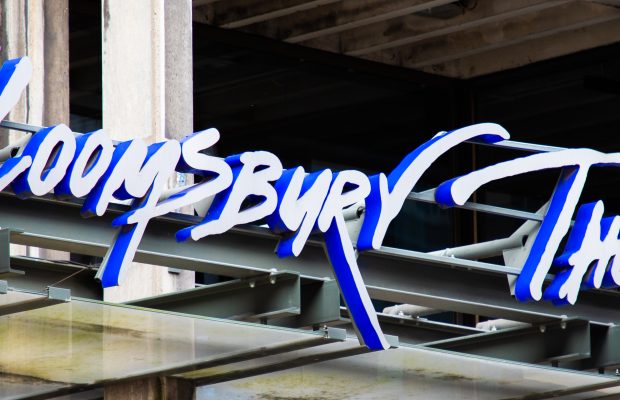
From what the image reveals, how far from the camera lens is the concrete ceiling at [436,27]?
23953 mm

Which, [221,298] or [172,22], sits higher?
[172,22]

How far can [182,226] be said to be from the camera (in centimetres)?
1268

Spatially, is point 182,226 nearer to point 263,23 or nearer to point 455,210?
point 263,23

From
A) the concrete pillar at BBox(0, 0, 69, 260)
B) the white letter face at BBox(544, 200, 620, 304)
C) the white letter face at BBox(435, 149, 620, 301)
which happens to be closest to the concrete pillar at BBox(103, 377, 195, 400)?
the white letter face at BBox(435, 149, 620, 301)

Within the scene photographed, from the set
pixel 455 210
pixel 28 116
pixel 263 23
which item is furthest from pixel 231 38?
pixel 28 116

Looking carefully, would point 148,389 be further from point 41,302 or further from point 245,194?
point 41,302

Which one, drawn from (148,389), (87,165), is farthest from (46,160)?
(148,389)

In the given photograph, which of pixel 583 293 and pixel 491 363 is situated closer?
pixel 491 363

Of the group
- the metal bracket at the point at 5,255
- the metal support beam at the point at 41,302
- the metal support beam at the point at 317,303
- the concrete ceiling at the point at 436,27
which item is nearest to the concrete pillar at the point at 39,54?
the metal support beam at the point at 317,303

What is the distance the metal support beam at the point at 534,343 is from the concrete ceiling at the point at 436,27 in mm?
9506

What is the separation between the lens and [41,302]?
36.7ft

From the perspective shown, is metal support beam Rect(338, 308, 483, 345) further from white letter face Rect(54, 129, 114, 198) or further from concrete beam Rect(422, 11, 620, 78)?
concrete beam Rect(422, 11, 620, 78)

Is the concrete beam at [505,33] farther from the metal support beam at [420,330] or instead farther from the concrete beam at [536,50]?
the metal support beam at [420,330]

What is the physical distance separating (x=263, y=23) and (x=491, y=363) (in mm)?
11660
